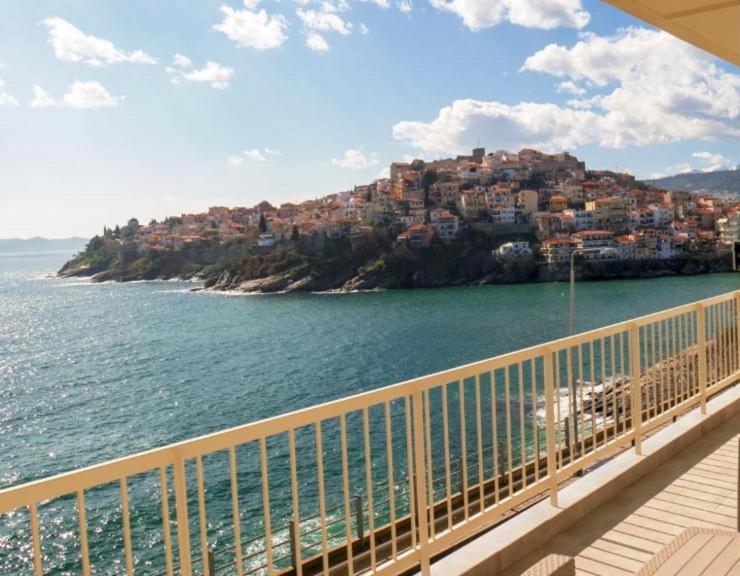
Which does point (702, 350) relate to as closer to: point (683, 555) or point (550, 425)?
point (550, 425)

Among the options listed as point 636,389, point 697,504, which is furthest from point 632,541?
point 636,389

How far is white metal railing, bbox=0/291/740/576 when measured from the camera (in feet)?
5.64

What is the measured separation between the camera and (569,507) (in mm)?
2957

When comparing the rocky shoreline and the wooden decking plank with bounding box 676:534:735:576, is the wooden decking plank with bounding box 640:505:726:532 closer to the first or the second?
the wooden decking plank with bounding box 676:534:735:576

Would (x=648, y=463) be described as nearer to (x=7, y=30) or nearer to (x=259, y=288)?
(x=259, y=288)

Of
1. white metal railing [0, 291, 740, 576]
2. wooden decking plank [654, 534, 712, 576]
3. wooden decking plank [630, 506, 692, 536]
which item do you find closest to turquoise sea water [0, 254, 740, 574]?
white metal railing [0, 291, 740, 576]

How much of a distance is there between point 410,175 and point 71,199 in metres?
74.0

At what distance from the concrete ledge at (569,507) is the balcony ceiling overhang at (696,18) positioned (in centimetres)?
223

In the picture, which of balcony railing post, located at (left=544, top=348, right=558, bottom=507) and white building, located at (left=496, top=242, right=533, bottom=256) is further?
white building, located at (left=496, top=242, right=533, bottom=256)

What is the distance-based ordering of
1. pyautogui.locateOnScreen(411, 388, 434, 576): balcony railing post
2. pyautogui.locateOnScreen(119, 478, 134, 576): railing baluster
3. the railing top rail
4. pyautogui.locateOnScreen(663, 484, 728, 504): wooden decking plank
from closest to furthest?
the railing top rail < pyautogui.locateOnScreen(119, 478, 134, 576): railing baluster < pyautogui.locateOnScreen(411, 388, 434, 576): balcony railing post < pyautogui.locateOnScreen(663, 484, 728, 504): wooden decking plank

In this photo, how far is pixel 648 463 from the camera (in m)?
3.57

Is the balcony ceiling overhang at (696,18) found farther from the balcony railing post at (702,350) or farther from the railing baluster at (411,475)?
the railing baluster at (411,475)

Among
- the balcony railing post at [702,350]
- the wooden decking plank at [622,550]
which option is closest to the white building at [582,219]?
the balcony railing post at [702,350]

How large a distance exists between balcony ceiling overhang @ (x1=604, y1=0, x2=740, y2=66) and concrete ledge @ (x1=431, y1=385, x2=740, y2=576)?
223cm
